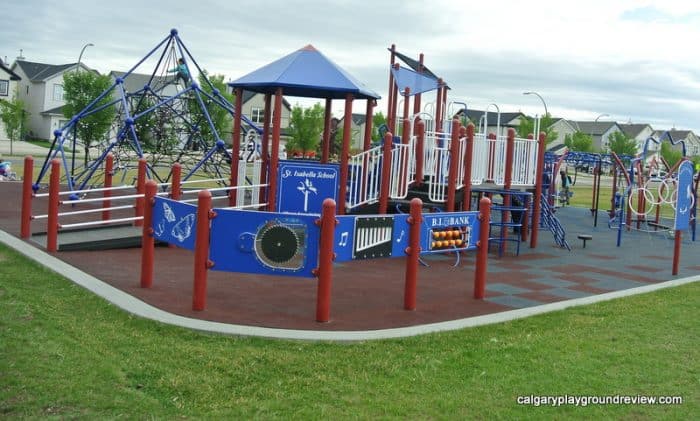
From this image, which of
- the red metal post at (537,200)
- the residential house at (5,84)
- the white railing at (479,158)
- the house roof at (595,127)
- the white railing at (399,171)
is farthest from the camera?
the house roof at (595,127)

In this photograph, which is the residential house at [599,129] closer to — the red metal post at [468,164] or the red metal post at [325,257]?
the red metal post at [468,164]

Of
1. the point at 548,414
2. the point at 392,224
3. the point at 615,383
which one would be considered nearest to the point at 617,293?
the point at 392,224

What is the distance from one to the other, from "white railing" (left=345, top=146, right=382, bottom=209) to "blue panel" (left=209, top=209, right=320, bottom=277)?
6.10m

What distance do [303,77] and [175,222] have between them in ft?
20.1

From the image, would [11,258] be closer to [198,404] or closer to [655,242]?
[198,404]

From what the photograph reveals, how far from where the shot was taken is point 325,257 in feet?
26.3

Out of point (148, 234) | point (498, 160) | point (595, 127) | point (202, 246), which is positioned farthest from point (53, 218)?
point (595, 127)

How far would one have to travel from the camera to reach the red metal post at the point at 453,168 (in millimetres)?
14445

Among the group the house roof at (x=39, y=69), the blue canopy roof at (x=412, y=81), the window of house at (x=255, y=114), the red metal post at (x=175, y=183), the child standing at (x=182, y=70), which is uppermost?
the house roof at (x=39, y=69)

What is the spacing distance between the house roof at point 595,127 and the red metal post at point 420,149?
326 feet

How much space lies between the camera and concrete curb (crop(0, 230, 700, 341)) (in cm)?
728

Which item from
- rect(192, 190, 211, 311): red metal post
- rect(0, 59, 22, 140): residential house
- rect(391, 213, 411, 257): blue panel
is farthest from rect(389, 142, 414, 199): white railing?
rect(0, 59, 22, 140): residential house

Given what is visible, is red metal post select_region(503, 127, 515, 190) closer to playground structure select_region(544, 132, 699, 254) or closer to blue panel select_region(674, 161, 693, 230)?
playground structure select_region(544, 132, 699, 254)

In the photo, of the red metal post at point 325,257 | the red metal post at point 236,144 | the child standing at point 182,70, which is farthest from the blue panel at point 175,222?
the child standing at point 182,70
